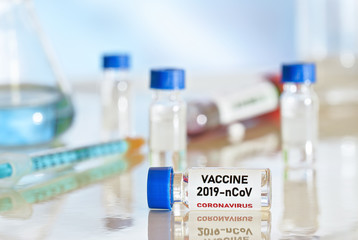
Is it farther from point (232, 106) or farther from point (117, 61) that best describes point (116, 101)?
point (232, 106)

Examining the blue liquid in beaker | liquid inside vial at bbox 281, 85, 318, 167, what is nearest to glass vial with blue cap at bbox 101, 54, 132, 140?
the blue liquid in beaker

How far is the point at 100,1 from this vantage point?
2023mm

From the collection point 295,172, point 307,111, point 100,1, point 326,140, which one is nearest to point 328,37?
point 326,140

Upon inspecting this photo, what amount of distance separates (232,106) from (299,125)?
20 centimetres

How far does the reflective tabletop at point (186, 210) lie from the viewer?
672 millimetres

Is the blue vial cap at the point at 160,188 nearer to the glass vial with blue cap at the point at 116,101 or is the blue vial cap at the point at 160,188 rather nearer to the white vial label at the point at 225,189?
the white vial label at the point at 225,189

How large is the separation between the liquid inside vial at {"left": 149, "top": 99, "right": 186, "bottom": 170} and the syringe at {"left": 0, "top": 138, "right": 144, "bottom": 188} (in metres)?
0.08

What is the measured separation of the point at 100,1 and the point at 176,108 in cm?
114

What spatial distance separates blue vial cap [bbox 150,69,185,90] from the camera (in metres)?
0.88

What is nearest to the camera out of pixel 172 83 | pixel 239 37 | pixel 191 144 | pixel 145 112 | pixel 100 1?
pixel 172 83

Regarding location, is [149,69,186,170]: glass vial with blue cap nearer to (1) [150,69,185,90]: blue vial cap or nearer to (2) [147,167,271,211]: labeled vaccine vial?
(1) [150,69,185,90]: blue vial cap

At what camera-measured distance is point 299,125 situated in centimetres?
102

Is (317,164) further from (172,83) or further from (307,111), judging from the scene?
(172,83)

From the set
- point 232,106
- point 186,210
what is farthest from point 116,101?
point 186,210
